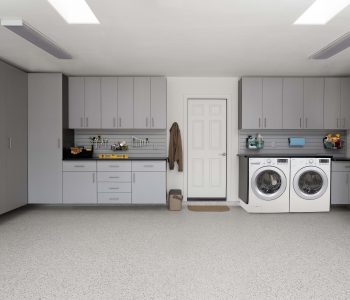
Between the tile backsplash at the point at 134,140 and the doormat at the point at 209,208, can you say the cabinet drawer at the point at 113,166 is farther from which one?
the doormat at the point at 209,208

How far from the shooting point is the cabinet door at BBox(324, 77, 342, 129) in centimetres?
546

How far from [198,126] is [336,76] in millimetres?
2573

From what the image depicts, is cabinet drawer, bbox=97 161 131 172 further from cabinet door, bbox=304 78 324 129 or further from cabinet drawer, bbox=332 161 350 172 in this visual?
cabinet drawer, bbox=332 161 350 172

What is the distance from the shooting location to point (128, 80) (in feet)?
17.9

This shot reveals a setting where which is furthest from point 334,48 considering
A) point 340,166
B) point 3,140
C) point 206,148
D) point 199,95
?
point 3,140

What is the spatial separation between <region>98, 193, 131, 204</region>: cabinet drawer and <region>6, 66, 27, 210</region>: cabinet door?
1253mm

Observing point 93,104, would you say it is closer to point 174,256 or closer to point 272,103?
point 272,103

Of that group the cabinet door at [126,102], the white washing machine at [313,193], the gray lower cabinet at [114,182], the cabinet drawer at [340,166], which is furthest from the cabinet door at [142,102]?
the cabinet drawer at [340,166]

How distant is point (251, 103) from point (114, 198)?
9.38ft

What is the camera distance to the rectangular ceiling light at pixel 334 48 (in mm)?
3489

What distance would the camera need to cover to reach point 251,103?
5.44 metres

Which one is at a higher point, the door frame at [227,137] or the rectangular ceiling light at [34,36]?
the rectangular ceiling light at [34,36]

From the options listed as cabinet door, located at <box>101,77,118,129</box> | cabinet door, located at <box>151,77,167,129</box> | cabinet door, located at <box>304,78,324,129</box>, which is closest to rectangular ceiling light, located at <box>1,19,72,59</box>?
cabinet door, located at <box>101,77,118,129</box>

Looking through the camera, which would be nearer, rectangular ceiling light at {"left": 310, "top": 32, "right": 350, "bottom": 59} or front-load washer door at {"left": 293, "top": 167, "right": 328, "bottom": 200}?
rectangular ceiling light at {"left": 310, "top": 32, "right": 350, "bottom": 59}
